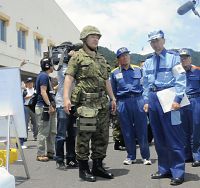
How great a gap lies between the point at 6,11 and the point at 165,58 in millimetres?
21517

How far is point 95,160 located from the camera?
5527mm

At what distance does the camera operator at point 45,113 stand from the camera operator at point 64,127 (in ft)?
2.50

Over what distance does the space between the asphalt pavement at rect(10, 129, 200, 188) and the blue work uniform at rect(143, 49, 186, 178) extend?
0.93ft

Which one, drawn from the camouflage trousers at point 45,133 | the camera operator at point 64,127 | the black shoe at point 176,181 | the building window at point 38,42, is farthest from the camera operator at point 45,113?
the building window at point 38,42

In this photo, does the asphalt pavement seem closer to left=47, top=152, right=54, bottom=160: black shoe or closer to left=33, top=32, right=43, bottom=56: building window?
left=47, top=152, right=54, bottom=160: black shoe

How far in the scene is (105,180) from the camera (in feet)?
17.5

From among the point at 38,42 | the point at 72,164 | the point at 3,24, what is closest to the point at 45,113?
the point at 72,164

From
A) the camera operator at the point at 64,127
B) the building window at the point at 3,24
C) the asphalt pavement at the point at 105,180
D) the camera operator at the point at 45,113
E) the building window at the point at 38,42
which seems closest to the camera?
the asphalt pavement at the point at 105,180

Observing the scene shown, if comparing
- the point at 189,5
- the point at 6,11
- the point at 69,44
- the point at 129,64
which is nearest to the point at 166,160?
the point at 129,64

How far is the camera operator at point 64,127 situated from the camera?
244 inches

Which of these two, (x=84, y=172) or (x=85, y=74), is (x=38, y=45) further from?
(x=84, y=172)

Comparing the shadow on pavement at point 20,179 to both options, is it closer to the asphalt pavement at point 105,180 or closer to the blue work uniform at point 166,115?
the asphalt pavement at point 105,180

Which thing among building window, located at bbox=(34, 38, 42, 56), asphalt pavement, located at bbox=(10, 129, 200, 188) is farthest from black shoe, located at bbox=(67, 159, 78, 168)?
building window, located at bbox=(34, 38, 42, 56)

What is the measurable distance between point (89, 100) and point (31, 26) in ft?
85.3
